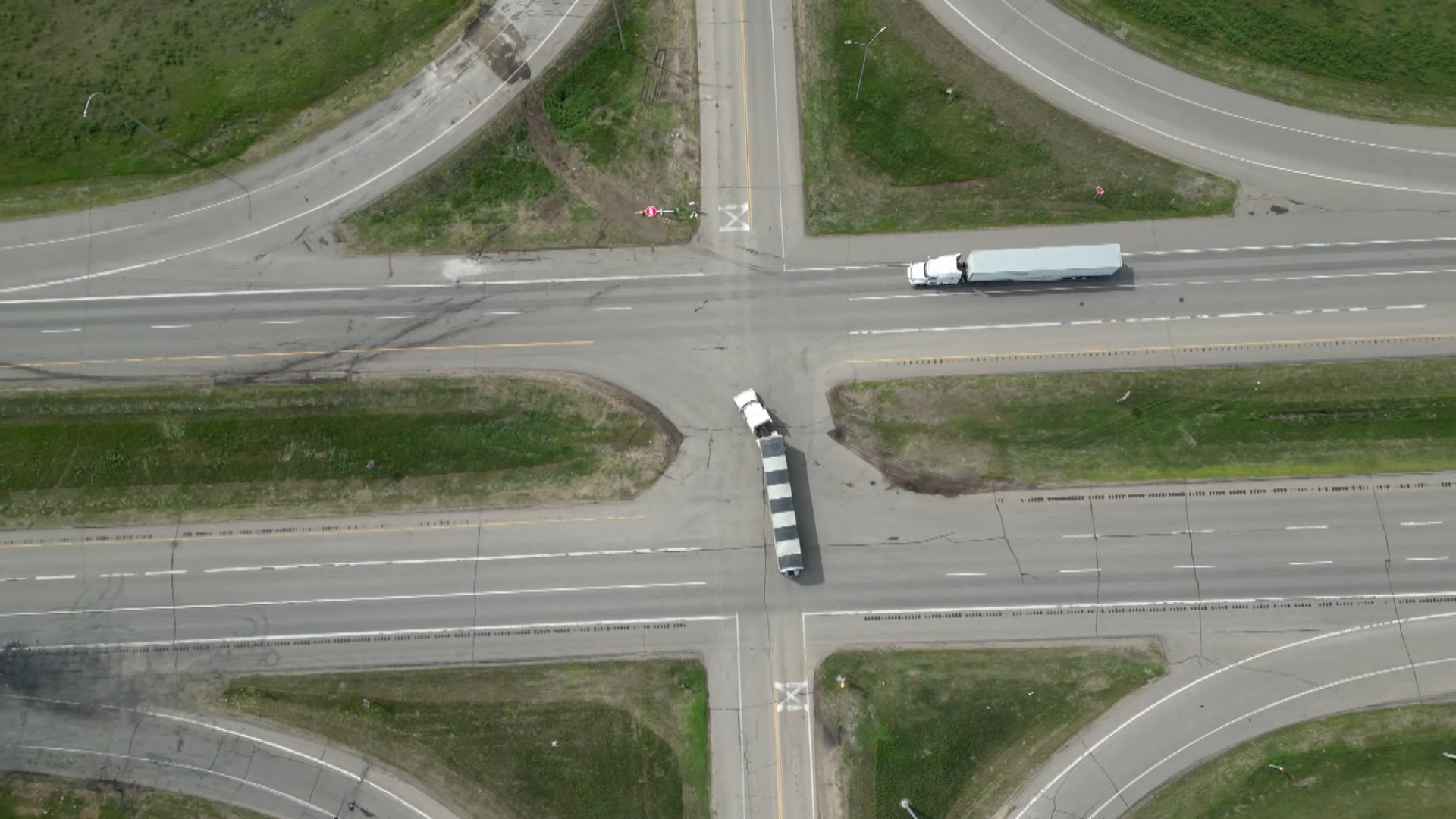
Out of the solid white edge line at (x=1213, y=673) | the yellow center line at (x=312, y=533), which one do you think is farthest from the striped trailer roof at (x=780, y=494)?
the solid white edge line at (x=1213, y=673)

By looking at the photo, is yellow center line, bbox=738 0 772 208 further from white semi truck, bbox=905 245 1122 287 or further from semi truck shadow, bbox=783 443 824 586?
semi truck shadow, bbox=783 443 824 586

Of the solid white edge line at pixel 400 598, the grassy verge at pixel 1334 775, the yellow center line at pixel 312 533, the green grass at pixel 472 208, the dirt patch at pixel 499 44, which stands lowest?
the grassy verge at pixel 1334 775

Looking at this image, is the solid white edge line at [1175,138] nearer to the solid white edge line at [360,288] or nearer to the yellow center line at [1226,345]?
the yellow center line at [1226,345]

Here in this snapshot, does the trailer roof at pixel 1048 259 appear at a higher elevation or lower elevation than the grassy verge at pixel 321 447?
higher

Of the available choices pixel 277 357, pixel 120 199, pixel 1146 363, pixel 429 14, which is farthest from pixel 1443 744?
pixel 120 199

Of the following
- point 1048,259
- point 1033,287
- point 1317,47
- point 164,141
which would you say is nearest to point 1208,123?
point 1317,47

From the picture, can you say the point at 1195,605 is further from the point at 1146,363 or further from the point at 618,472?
the point at 618,472

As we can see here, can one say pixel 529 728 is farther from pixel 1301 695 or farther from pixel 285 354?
pixel 1301 695
